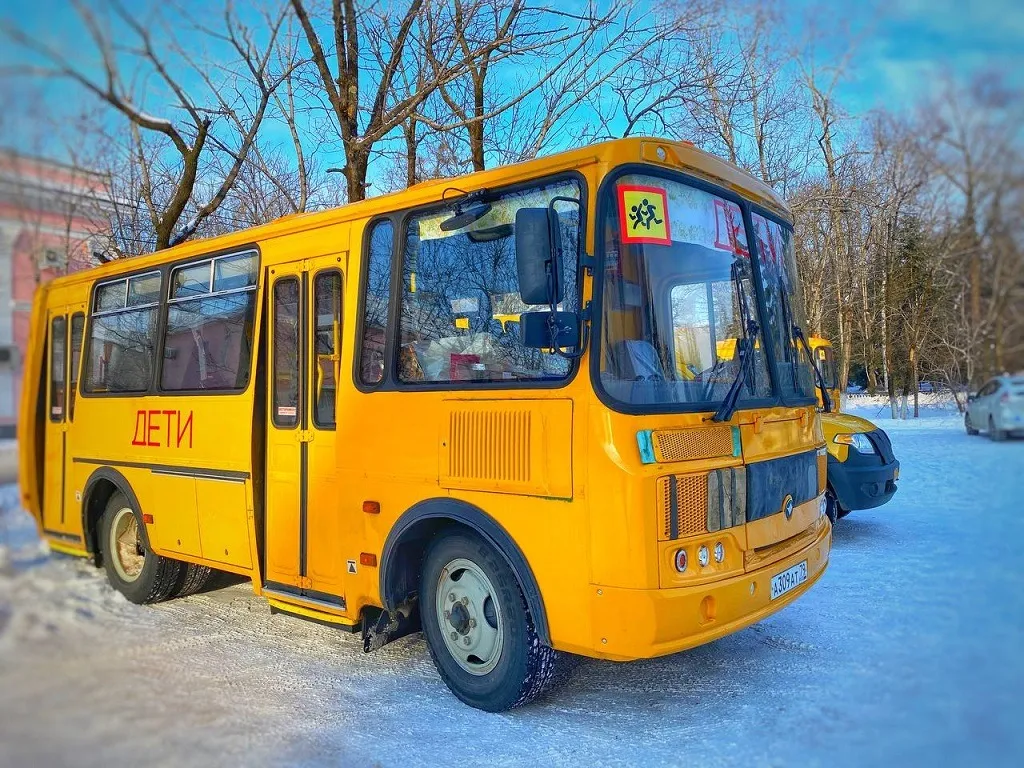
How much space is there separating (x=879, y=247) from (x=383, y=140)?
9.63 meters

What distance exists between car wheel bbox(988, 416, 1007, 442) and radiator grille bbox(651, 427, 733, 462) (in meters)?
1.51

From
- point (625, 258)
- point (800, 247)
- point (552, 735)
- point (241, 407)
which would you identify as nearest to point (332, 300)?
point (241, 407)

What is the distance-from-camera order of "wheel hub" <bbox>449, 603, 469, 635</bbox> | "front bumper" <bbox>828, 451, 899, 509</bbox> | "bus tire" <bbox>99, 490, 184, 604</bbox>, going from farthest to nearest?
"front bumper" <bbox>828, 451, 899, 509</bbox> → "bus tire" <bbox>99, 490, 184, 604</bbox> → "wheel hub" <bbox>449, 603, 469, 635</bbox>

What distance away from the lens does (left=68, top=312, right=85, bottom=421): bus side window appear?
22.5 feet

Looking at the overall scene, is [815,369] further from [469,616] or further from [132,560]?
[132,560]

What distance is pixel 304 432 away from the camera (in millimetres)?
4887

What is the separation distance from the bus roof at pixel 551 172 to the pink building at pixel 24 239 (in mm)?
1335

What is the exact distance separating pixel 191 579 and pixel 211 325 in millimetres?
2306

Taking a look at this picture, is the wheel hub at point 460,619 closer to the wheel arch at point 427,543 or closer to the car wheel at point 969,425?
the wheel arch at point 427,543

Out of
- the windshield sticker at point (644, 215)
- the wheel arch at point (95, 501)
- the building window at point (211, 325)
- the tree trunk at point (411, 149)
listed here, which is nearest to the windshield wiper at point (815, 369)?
the windshield sticker at point (644, 215)

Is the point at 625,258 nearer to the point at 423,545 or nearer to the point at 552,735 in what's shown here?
the point at 423,545

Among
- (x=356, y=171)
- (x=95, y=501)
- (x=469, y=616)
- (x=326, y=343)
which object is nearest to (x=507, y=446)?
(x=469, y=616)

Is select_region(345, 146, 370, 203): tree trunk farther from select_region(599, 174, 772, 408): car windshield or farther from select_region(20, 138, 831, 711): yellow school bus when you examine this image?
select_region(599, 174, 772, 408): car windshield

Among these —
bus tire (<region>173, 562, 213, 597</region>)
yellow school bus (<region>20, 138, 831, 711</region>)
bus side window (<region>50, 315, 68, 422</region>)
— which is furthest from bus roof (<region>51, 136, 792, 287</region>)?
bus tire (<region>173, 562, 213, 597</region>)
